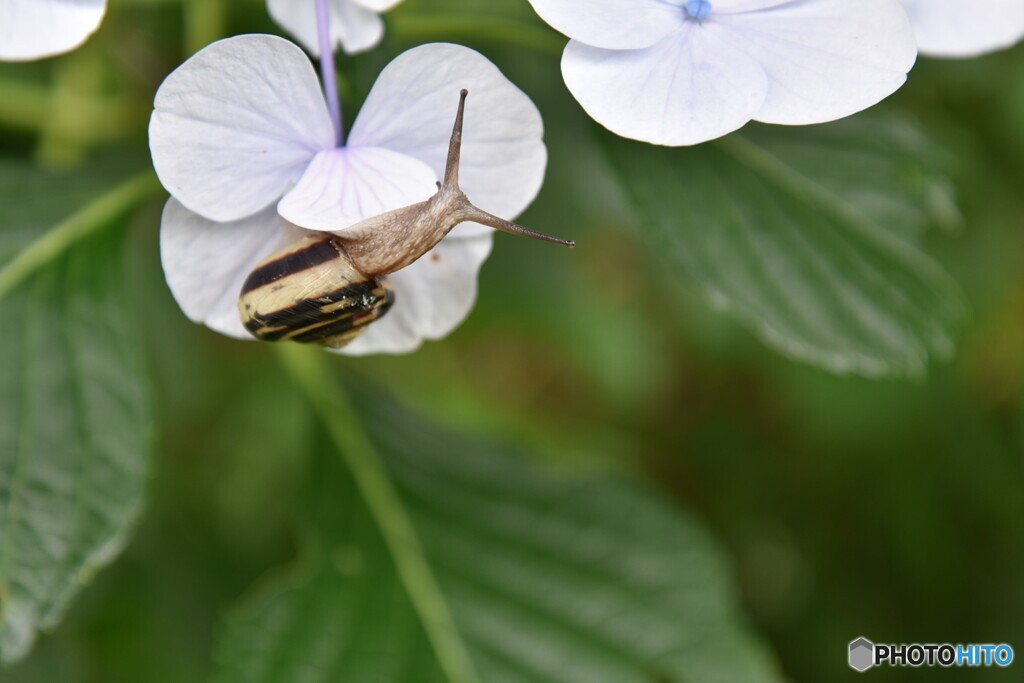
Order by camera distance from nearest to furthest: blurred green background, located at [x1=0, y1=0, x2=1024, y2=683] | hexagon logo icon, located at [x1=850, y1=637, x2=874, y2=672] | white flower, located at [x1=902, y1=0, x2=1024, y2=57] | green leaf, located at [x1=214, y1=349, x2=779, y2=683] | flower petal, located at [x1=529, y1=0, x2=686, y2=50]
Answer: flower petal, located at [x1=529, y1=0, x2=686, y2=50], white flower, located at [x1=902, y1=0, x2=1024, y2=57], green leaf, located at [x1=214, y1=349, x2=779, y2=683], hexagon logo icon, located at [x1=850, y1=637, x2=874, y2=672], blurred green background, located at [x1=0, y1=0, x2=1024, y2=683]

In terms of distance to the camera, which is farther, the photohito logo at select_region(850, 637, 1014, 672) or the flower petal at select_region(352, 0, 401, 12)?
the photohito logo at select_region(850, 637, 1014, 672)

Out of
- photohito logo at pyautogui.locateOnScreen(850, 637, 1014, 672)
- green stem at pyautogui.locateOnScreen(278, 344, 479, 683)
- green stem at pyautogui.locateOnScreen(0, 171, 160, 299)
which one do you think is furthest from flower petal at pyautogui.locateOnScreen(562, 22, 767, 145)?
photohito logo at pyautogui.locateOnScreen(850, 637, 1014, 672)

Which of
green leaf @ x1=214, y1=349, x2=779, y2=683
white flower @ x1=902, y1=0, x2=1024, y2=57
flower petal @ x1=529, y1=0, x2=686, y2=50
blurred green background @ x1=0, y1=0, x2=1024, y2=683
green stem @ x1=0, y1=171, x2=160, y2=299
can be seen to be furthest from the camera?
blurred green background @ x1=0, y1=0, x2=1024, y2=683

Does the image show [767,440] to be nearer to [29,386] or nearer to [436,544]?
[436,544]

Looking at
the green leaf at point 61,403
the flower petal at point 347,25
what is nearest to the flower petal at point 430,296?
the flower petal at point 347,25

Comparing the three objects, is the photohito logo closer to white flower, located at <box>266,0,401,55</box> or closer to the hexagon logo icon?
the hexagon logo icon

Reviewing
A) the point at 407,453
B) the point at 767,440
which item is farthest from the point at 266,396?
the point at 767,440

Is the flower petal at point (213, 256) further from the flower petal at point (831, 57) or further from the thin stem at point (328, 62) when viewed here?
the flower petal at point (831, 57)

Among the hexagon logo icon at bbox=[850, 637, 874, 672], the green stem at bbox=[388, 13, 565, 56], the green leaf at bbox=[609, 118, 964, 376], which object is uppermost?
the green stem at bbox=[388, 13, 565, 56]
